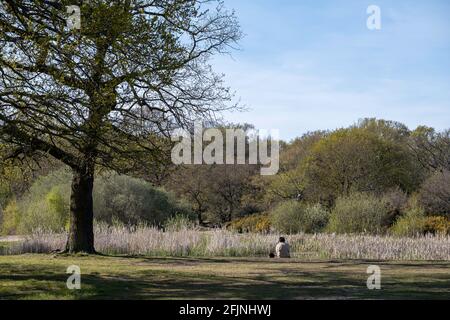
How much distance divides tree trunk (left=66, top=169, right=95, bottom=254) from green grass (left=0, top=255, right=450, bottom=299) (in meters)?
1.88

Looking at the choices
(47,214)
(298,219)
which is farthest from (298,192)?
(47,214)

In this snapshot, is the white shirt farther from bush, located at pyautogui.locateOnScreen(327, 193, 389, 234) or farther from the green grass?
bush, located at pyautogui.locateOnScreen(327, 193, 389, 234)

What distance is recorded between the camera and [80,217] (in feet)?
70.9

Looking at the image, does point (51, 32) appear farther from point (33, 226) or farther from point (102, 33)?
point (33, 226)

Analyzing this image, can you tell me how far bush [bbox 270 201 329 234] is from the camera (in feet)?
130

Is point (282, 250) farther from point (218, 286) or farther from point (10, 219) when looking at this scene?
point (10, 219)

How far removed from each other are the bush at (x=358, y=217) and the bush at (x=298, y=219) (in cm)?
324

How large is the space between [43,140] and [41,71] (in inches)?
127

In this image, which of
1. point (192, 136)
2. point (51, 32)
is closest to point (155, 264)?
point (192, 136)

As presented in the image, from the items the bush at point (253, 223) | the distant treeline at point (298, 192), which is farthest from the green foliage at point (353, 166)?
the bush at point (253, 223)

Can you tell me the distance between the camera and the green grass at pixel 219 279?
11281 millimetres

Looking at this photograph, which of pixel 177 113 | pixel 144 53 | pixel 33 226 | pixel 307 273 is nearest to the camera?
pixel 144 53

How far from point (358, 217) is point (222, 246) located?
14.0 m
